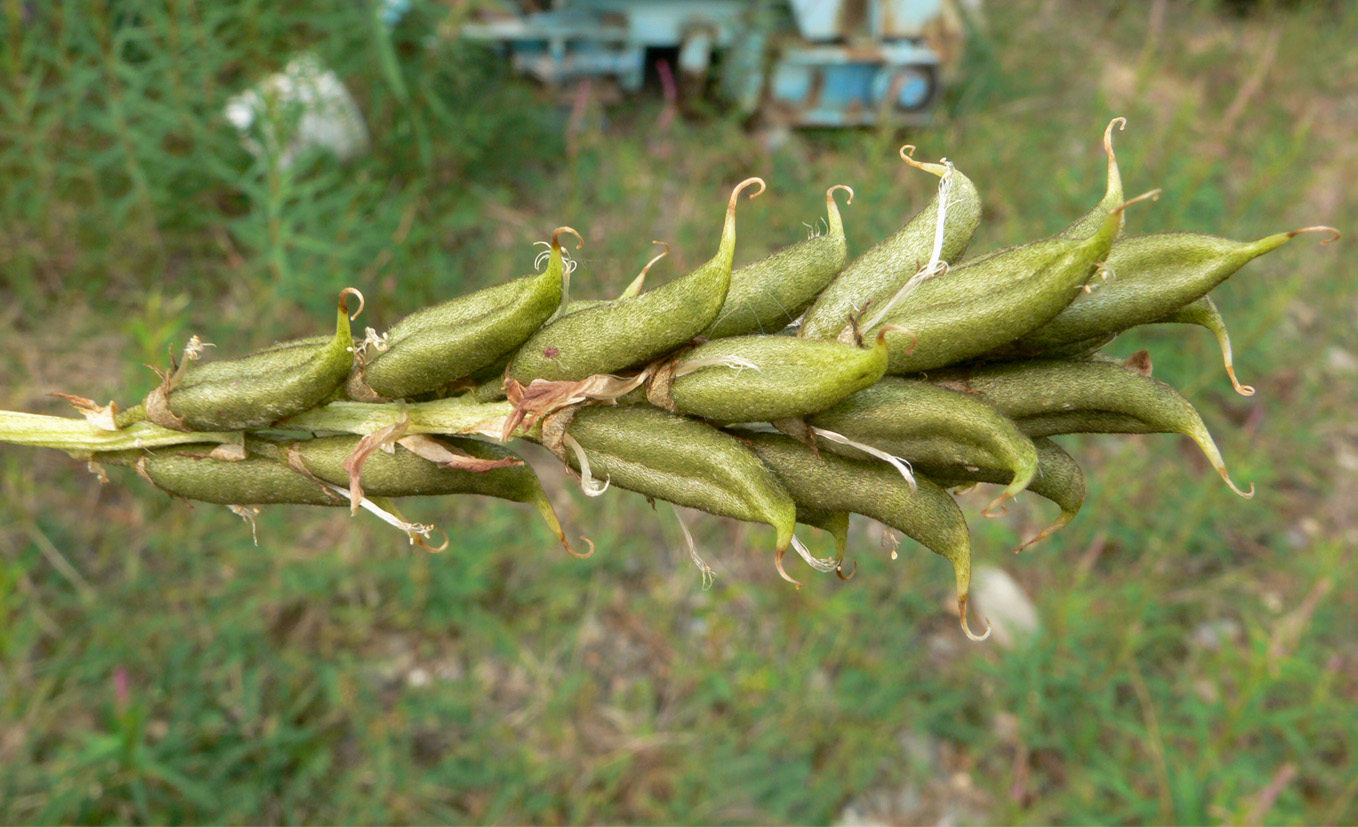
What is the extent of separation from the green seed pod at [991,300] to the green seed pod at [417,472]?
719 mm

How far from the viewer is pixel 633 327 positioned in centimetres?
151

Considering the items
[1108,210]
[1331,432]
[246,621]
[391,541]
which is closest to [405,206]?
[391,541]

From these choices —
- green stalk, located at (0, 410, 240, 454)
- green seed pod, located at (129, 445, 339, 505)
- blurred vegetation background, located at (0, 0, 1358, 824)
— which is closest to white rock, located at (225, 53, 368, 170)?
blurred vegetation background, located at (0, 0, 1358, 824)

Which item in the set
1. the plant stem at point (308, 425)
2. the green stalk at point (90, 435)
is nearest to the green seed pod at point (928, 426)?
the plant stem at point (308, 425)

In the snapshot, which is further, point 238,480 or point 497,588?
point 497,588

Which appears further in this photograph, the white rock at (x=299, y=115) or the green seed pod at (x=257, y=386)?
the white rock at (x=299, y=115)

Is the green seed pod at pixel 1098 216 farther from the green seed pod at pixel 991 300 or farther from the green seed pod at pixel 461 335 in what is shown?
the green seed pod at pixel 461 335

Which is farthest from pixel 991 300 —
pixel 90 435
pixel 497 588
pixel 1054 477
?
pixel 497 588

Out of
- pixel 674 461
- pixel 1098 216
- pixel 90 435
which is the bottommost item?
pixel 90 435

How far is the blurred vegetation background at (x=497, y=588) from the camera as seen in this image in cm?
416

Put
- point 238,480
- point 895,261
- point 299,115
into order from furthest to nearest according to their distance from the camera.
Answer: point 299,115 → point 238,480 → point 895,261

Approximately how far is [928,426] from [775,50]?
653 cm

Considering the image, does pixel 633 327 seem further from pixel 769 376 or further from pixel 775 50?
pixel 775 50

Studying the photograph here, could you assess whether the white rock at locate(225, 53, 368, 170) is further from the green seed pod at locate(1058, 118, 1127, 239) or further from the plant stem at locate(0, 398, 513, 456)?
the green seed pod at locate(1058, 118, 1127, 239)
